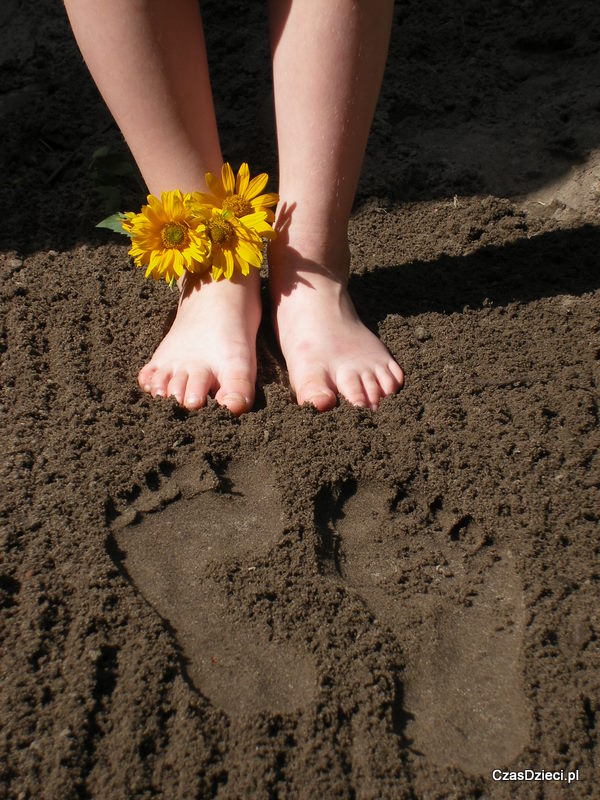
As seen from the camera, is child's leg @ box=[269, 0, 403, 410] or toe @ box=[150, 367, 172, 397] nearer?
child's leg @ box=[269, 0, 403, 410]

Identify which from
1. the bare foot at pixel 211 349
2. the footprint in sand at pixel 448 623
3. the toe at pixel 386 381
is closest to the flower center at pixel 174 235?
the bare foot at pixel 211 349

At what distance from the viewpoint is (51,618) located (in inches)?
50.4

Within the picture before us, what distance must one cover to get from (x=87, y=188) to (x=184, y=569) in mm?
1434

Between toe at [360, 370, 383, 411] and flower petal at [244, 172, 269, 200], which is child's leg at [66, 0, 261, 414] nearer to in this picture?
flower petal at [244, 172, 269, 200]

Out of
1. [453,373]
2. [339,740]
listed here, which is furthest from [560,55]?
[339,740]

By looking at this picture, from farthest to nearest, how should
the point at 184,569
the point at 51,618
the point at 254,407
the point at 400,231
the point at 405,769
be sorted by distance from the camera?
1. the point at 400,231
2. the point at 254,407
3. the point at 184,569
4. the point at 51,618
5. the point at 405,769

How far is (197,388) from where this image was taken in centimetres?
170

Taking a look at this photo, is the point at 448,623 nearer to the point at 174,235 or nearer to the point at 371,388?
the point at 371,388

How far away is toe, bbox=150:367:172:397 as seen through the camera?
1722 mm

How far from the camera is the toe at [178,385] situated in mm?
1700

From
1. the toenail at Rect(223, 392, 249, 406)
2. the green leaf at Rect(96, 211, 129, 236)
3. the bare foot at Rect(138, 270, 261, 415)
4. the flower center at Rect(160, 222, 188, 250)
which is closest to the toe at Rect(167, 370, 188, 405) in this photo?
the bare foot at Rect(138, 270, 261, 415)

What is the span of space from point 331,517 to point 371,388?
345mm

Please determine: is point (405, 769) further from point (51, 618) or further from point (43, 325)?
point (43, 325)

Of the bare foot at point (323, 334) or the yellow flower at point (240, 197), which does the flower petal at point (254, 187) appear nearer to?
the yellow flower at point (240, 197)
